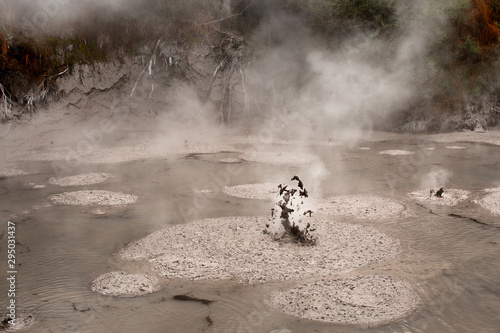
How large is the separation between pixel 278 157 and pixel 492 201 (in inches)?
150

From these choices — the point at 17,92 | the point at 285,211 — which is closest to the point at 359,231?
the point at 285,211

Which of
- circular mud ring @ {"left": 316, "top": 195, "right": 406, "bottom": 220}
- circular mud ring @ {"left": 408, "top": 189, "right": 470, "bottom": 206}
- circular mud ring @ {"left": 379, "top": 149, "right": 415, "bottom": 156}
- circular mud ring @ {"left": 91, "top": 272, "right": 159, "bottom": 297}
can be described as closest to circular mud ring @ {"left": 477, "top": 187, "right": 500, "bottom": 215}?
circular mud ring @ {"left": 408, "top": 189, "right": 470, "bottom": 206}

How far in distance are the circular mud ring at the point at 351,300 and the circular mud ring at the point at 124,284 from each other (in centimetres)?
100

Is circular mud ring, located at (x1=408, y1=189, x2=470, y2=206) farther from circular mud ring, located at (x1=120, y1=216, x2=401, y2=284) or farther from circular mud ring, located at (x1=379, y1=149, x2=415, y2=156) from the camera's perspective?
circular mud ring, located at (x1=379, y1=149, x2=415, y2=156)

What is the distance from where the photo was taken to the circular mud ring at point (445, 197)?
21.2 ft

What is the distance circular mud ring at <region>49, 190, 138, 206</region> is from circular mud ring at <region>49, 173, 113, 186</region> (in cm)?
54

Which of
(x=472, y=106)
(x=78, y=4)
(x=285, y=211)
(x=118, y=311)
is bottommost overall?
(x=118, y=311)

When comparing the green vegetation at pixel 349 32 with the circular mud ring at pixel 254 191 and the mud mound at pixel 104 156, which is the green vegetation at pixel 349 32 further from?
the circular mud ring at pixel 254 191

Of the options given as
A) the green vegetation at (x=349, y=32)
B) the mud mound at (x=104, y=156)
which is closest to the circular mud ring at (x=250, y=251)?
the mud mound at (x=104, y=156)

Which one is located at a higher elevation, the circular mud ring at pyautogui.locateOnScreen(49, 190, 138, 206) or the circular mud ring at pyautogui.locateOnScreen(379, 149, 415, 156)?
the circular mud ring at pyautogui.locateOnScreen(379, 149, 415, 156)

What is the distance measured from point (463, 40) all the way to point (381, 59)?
6.36 ft

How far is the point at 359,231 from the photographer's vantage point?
542 cm

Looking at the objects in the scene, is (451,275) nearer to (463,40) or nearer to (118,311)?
(118,311)

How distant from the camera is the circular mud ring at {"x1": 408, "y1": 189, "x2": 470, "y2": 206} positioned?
6.48 metres
